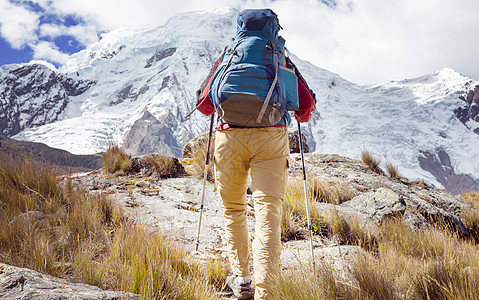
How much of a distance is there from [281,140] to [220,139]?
1.46 feet

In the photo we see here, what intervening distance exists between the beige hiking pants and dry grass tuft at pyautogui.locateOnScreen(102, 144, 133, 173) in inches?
167

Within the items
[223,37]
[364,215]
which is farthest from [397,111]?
[223,37]

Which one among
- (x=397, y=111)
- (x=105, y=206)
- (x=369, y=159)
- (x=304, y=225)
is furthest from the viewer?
(x=397, y=111)

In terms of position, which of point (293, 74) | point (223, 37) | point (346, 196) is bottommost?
point (346, 196)

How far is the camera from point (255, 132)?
1.83 m

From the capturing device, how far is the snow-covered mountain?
2827 inches

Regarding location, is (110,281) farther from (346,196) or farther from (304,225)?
(346,196)

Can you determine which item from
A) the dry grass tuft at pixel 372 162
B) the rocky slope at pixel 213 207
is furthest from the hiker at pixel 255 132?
the dry grass tuft at pixel 372 162

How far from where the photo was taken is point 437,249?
7.93ft

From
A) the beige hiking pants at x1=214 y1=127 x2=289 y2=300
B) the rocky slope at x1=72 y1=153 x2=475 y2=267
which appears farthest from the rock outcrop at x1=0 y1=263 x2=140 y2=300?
the rocky slope at x1=72 y1=153 x2=475 y2=267

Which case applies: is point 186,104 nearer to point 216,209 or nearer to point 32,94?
point 32,94

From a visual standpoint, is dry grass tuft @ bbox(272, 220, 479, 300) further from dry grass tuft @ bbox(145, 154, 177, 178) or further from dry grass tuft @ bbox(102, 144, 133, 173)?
dry grass tuft @ bbox(102, 144, 133, 173)

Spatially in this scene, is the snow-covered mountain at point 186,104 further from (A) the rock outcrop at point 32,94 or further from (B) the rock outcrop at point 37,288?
(B) the rock outcrop at point 37,288

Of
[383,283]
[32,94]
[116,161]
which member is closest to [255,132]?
[383,283]
